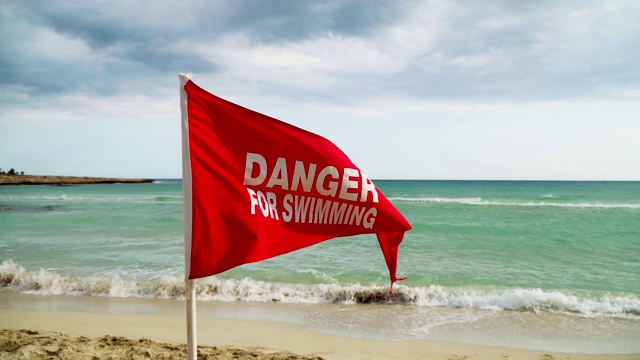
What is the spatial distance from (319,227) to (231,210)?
713mm

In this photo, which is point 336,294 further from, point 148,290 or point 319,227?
point 319,227

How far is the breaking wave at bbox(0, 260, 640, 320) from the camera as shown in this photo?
817cm

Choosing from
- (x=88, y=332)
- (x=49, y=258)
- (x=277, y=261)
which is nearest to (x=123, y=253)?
(x=49, y=258)

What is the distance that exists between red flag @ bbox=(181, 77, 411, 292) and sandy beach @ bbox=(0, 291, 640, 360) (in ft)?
8.95

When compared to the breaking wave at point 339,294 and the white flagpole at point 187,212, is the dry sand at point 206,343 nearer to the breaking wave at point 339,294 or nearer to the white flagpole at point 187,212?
the breaking wave at point 339,294

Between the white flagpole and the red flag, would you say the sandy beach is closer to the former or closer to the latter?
the white flagpole

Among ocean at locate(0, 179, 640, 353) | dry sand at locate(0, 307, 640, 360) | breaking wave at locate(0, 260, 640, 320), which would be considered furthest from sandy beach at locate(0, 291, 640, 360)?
breaking wave at locate(0, 260, 640, 320)

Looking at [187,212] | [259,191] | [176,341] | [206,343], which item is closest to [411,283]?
[206,343]

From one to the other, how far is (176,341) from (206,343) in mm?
445

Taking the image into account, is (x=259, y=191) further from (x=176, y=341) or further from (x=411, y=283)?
(x=411, y=283)

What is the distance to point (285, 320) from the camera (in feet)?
24.0

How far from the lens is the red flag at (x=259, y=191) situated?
3.14 meters

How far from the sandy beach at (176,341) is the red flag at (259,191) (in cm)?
273

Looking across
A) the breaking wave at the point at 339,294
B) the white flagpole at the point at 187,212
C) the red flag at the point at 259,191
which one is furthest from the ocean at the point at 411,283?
the white flagpole at the point at 187,212
